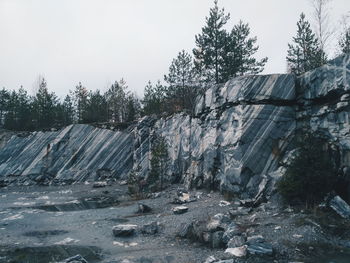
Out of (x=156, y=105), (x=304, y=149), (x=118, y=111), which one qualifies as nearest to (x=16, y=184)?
(x=156, y=105)

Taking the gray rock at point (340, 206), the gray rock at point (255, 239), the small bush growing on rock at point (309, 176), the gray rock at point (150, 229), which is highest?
the small bush growing on rock at point (309, 176)

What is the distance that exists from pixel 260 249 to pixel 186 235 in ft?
12.8

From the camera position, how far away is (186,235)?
13.1 m

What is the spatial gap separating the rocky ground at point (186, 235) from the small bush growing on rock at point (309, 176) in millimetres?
896

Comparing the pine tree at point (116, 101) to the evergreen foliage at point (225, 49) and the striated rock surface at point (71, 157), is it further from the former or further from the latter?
the evergreen foliage at point (225, 49)

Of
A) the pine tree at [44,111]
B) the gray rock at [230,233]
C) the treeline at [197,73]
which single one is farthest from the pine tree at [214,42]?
the pine tree at [44,111]

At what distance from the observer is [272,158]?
19.3 meters

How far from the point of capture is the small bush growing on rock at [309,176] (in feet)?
44.2

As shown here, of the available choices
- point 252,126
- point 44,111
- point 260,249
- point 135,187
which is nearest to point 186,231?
point 260,249

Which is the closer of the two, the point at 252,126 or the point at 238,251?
the point at 238,251

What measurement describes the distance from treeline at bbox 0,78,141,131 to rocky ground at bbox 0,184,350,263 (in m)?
35.2

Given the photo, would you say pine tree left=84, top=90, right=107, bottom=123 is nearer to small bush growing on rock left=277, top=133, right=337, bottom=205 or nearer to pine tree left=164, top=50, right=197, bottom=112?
pine tree left=164, top=50, right=197, bottom=112

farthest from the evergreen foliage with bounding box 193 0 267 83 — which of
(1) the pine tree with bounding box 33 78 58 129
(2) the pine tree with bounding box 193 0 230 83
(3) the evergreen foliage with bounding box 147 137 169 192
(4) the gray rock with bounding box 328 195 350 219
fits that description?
(1) the pine tree with bounding box 33 78 58 129

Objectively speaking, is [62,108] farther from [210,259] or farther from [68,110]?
[210,259]
